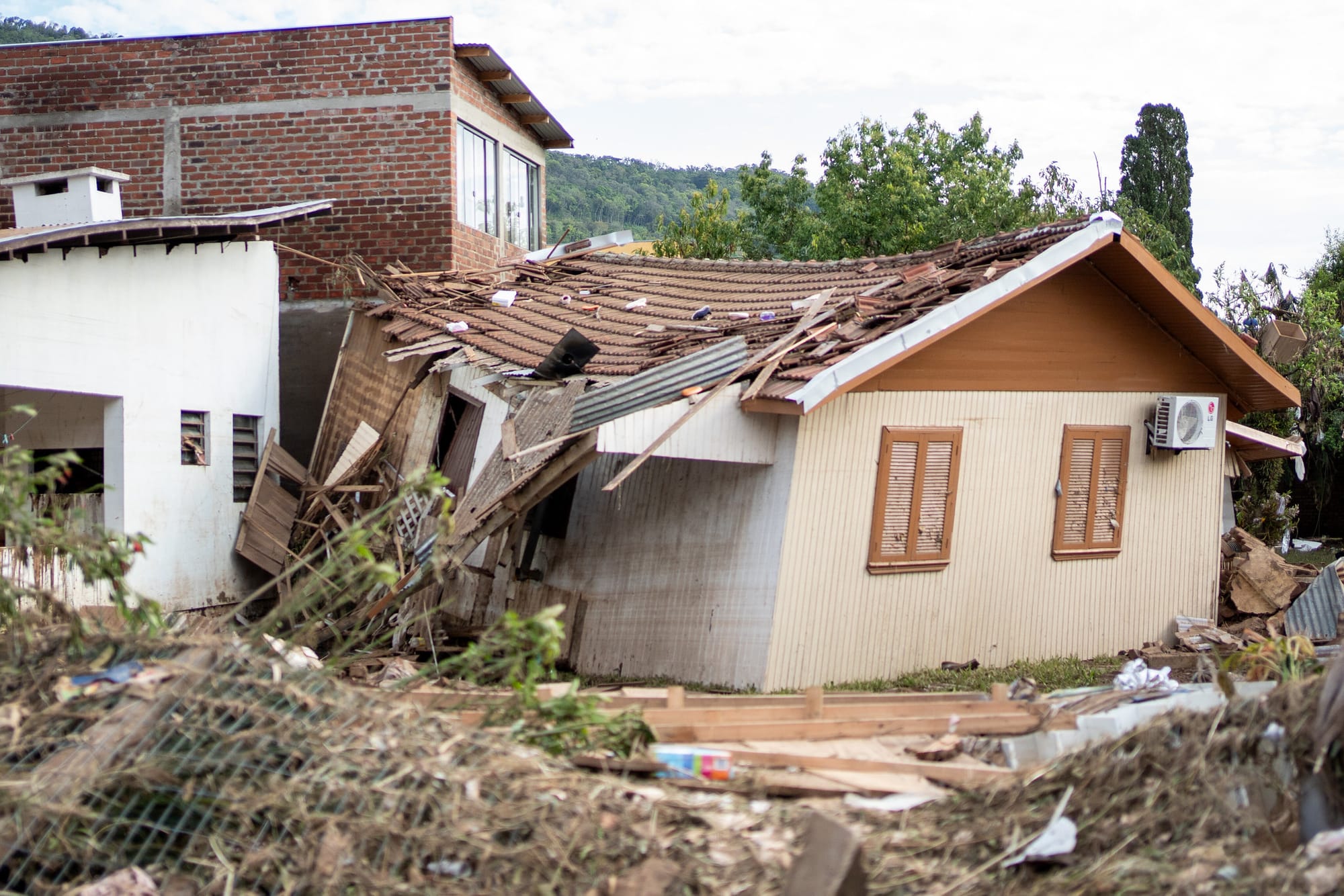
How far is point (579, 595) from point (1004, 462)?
4.32 m

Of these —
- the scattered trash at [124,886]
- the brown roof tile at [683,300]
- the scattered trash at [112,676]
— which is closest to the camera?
the scattered trash at [124,886]

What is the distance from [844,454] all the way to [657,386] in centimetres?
181

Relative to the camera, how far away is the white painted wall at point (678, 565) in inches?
402

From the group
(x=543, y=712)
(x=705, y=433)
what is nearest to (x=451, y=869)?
A: (x=543, y=712)

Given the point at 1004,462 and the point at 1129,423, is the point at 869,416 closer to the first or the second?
the point at 1004,462

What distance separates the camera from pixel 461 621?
496 inches

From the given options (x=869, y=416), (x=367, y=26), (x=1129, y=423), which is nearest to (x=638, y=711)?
(x=869, y=416)

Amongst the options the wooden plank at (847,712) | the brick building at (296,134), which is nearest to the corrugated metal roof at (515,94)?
the brick building at (296,134)

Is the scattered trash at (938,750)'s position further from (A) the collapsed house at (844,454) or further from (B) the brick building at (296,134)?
(B) the brick building at (296,134)

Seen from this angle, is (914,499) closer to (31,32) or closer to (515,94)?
(515,94)

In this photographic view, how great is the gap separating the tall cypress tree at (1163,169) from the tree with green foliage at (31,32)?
94.4 feet

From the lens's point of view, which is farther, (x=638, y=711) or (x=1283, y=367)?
(x=1283, y=367)

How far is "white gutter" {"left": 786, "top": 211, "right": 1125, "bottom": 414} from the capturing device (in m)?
9.43

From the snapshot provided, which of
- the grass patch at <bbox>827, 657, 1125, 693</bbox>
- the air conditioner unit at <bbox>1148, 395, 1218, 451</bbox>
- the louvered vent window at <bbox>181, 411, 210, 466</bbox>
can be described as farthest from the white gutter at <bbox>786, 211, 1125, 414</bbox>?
the louvered vent window at <bbox>181, 411, 210, 466</bbox>
